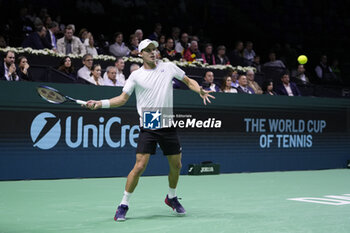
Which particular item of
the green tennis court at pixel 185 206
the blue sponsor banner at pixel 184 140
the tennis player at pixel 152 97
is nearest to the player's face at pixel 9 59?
the blue sponsor banner at pixel 184 140

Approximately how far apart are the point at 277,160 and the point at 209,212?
656 cm

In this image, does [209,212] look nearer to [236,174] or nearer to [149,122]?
[149,122]

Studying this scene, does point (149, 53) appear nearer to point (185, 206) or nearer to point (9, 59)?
point (185, 206)

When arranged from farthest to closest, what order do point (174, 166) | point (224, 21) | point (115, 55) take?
point (224, 21) → point (115, 55) → point (174, 166)

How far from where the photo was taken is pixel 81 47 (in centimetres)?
1323

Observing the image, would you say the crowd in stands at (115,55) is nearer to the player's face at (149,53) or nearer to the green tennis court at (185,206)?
the green tennis court at (185,206)

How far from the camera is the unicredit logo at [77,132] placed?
10055mm

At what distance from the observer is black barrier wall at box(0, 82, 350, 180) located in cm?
992

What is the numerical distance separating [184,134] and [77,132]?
2.33 meters

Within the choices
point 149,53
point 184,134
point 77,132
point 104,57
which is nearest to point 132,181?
point 149,53

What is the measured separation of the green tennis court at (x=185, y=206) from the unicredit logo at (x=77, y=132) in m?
0.68

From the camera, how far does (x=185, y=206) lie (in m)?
7.47

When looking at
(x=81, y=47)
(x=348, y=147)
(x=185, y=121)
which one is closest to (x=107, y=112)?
(x=185, y=121)

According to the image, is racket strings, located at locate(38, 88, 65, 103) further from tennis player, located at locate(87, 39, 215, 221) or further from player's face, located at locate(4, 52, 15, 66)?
player's face, located at locate(4, 52, 15, 66)
